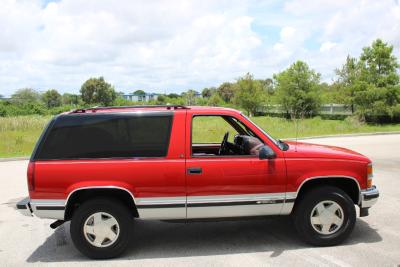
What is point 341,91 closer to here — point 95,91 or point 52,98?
point 95,91

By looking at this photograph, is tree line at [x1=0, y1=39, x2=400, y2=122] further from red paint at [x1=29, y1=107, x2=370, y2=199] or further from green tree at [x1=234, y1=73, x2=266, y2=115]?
red paint at [x1=29, y1=107, x2=370, y2=199]

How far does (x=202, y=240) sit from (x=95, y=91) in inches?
3080

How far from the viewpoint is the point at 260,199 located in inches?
199

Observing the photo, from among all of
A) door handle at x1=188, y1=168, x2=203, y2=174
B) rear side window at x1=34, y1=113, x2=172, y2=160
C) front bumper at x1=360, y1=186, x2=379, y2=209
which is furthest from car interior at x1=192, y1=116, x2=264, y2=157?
front bumper at x1=360, y1=186, x2=379, y2=209

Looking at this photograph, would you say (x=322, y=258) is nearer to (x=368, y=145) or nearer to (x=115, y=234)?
(x=115, y=234)

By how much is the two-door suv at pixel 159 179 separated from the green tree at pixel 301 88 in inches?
1503

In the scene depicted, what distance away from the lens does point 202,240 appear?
222 inches

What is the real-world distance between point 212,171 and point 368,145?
1337 centimetres

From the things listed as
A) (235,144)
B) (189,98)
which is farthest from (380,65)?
(189,98)

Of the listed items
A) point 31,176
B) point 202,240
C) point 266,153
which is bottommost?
point 202,240

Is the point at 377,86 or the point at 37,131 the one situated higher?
the point at 377,86

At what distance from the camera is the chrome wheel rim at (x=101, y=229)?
16.3 ft

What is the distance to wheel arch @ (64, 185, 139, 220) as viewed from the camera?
485cm

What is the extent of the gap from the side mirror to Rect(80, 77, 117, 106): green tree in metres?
77.1
